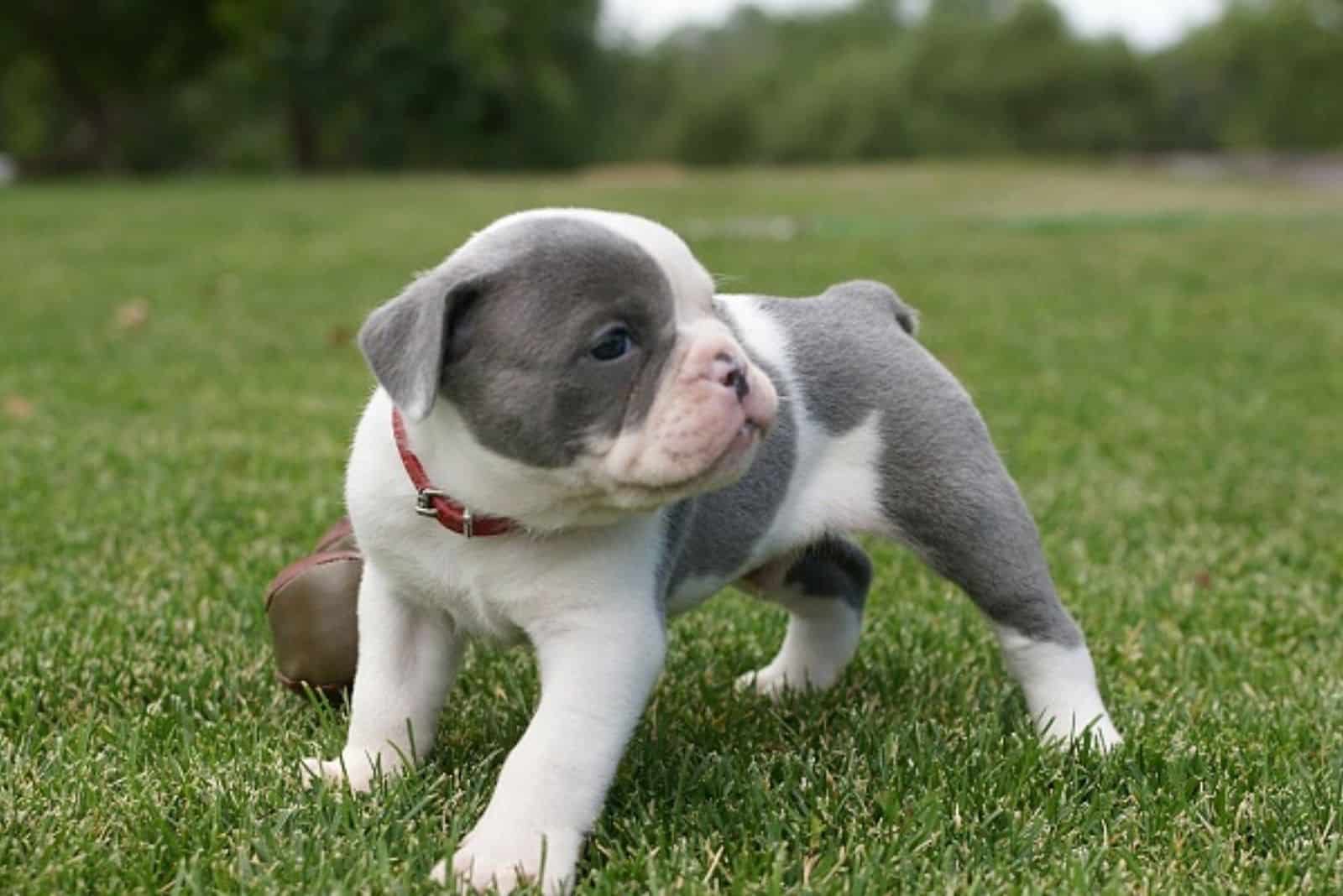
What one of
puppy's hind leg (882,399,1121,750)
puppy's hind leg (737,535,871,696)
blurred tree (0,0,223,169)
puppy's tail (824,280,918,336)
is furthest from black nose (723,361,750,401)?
blurred tree (0,0,223,169)

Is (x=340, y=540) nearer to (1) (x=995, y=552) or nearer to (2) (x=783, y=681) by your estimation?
(2) (x=783, y=681)

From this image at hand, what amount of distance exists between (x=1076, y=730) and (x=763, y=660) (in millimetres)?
883

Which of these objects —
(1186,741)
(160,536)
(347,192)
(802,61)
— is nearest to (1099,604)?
(1186,741)

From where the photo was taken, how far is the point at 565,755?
2.47 metres

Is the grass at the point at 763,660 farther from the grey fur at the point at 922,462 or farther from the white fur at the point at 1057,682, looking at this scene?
the grey fur at the point at 922,462

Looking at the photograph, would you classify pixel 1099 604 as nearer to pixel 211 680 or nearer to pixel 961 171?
pixel 211 680

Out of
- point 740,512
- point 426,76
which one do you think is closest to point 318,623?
point 740,512

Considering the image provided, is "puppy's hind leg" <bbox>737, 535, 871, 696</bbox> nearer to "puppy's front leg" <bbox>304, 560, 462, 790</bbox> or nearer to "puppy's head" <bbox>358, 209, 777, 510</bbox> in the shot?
"puppy's front leg" <bbox>304, 560, 462, 790</bbox>

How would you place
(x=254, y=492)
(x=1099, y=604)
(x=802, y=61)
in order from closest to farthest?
(x=1099, y=604)
(x=254, y=492)
(x=802, y=61)

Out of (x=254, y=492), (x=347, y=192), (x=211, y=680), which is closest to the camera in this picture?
(x=211, y=680)

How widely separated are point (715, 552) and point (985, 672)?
1.06 meters

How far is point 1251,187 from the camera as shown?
3059 centimetres

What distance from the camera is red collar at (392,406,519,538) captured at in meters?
2.57

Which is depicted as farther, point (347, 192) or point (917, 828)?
point (347, 192)
